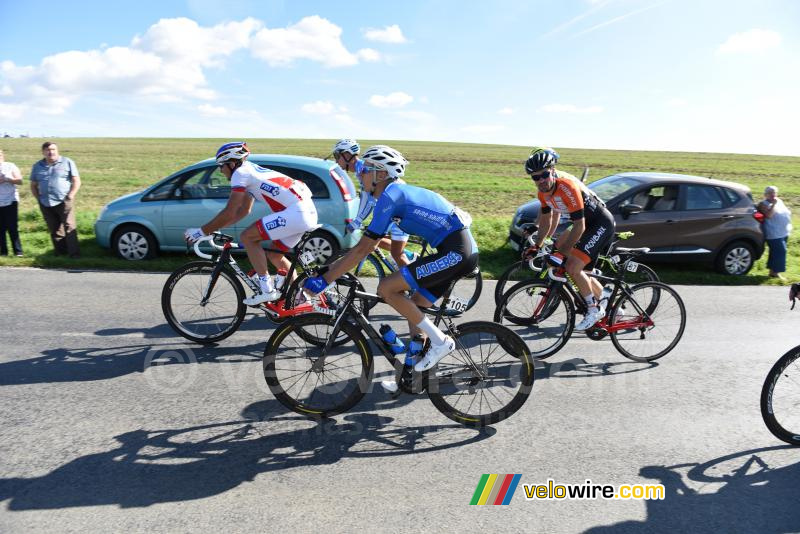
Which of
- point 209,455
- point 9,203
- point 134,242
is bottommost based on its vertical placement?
point 209,455

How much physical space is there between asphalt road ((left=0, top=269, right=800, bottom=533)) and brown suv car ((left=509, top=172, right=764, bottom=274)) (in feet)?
13.7

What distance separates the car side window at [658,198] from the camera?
9797 mm

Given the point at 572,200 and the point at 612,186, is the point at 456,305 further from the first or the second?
the point at 612,186

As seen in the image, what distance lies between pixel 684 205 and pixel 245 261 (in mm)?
7997

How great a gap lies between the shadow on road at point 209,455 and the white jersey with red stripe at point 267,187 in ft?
7.35

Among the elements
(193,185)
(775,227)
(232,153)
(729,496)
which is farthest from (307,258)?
(775,227)

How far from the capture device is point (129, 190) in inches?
973

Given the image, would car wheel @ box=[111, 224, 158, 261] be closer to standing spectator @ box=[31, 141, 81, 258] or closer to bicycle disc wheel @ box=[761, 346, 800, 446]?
standing spectator @ box=[31, 141, 81, 258]

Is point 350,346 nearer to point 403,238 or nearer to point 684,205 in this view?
point 403,238

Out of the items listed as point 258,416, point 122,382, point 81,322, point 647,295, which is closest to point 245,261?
point 81,322

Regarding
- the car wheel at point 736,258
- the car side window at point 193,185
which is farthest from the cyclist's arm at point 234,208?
the car wheel at point 736,258

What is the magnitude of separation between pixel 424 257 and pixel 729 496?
2431 mm

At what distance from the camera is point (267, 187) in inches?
221

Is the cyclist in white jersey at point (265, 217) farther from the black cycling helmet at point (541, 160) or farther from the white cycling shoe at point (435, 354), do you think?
the black cycling helmet at point (541, 160)
